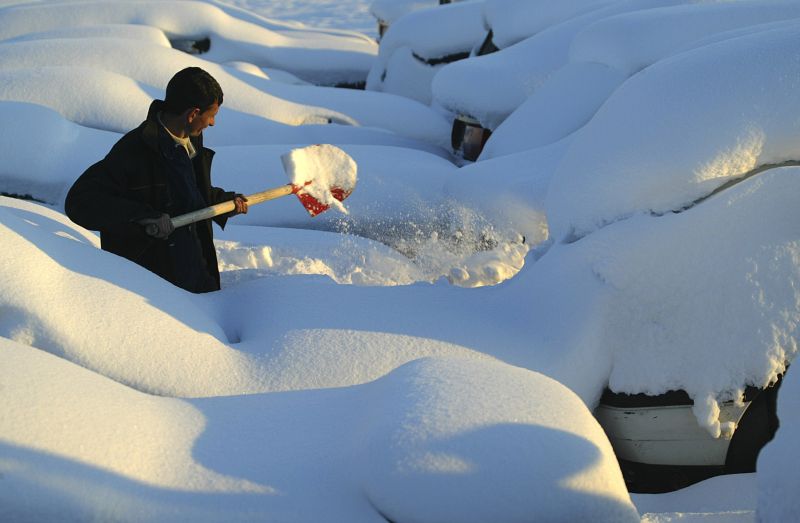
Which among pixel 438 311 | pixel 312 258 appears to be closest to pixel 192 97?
pixel 438 311

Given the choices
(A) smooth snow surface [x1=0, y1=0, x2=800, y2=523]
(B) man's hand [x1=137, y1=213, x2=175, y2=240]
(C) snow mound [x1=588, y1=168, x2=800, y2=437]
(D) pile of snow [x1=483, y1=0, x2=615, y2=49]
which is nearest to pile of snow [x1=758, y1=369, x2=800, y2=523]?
(A) smooth snow surface [x1=0, y1=0, x2=800, y2=523]

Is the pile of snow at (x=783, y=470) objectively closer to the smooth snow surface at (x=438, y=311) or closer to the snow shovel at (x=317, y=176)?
the smooth snow surface at (x=438, y=311)

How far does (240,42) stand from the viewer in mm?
7125

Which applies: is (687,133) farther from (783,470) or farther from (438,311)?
(783,470)

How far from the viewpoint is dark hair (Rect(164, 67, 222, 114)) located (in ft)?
8.45

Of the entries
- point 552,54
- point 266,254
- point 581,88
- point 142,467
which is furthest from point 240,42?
point 142,467

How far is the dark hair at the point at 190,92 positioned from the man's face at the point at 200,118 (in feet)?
0.05

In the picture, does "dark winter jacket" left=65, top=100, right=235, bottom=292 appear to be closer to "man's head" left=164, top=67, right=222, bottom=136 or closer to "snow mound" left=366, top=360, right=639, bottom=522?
"man's head" left=164, top=67, right=222, bottom=136

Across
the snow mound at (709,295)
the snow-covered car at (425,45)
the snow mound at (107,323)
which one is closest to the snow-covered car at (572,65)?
the snow-covered car at (425,45)

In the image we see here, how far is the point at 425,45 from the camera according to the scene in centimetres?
675

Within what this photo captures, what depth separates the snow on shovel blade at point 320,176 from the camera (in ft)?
10.5

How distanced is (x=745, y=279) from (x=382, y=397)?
41.8 inches

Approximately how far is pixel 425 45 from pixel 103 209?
4.54m

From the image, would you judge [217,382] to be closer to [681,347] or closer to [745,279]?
[681,347]
